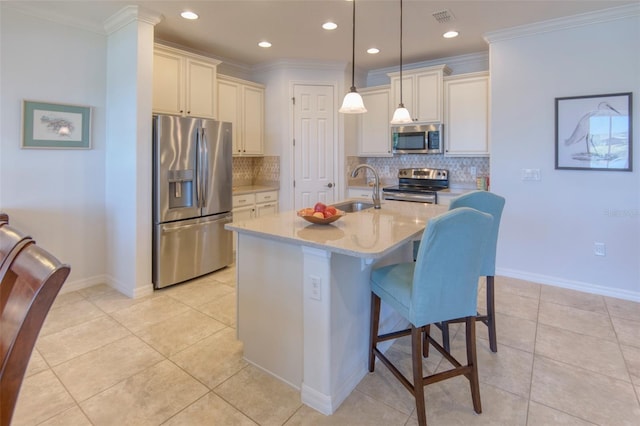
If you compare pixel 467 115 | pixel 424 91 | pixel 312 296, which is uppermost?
pixel 424 91

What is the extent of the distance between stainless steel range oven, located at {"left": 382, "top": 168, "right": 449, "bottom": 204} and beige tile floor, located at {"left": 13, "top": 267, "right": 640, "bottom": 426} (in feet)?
5.79

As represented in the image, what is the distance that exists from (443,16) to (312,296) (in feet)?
9.95

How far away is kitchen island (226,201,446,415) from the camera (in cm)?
182

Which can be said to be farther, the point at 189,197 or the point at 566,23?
the point at 189,197

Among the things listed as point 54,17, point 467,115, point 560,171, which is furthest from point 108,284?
point 560,171

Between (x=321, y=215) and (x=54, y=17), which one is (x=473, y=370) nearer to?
(x=321, y=215)

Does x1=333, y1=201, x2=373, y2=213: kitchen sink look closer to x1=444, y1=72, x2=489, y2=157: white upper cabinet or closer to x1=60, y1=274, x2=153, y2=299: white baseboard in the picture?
x1=444, y1=72, x2=489, y2=157: white upper cabinet

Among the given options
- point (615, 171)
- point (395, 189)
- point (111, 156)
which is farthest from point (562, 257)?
point (111, 156)

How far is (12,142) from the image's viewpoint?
3.11 m

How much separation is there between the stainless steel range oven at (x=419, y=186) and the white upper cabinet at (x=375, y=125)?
17.5 inches

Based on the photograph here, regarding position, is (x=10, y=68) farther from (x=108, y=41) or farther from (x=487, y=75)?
(x=487, y=75)

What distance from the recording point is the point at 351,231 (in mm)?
2078

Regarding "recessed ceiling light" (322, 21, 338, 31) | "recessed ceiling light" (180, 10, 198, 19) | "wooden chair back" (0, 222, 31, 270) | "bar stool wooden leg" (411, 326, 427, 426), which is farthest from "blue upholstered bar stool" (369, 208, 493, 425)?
"recessed ceiling light" (180, 10, 198, 19)

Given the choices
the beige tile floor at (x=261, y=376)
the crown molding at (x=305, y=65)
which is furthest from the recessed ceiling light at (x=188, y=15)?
the beige tile floor at (x=261, y=376)
